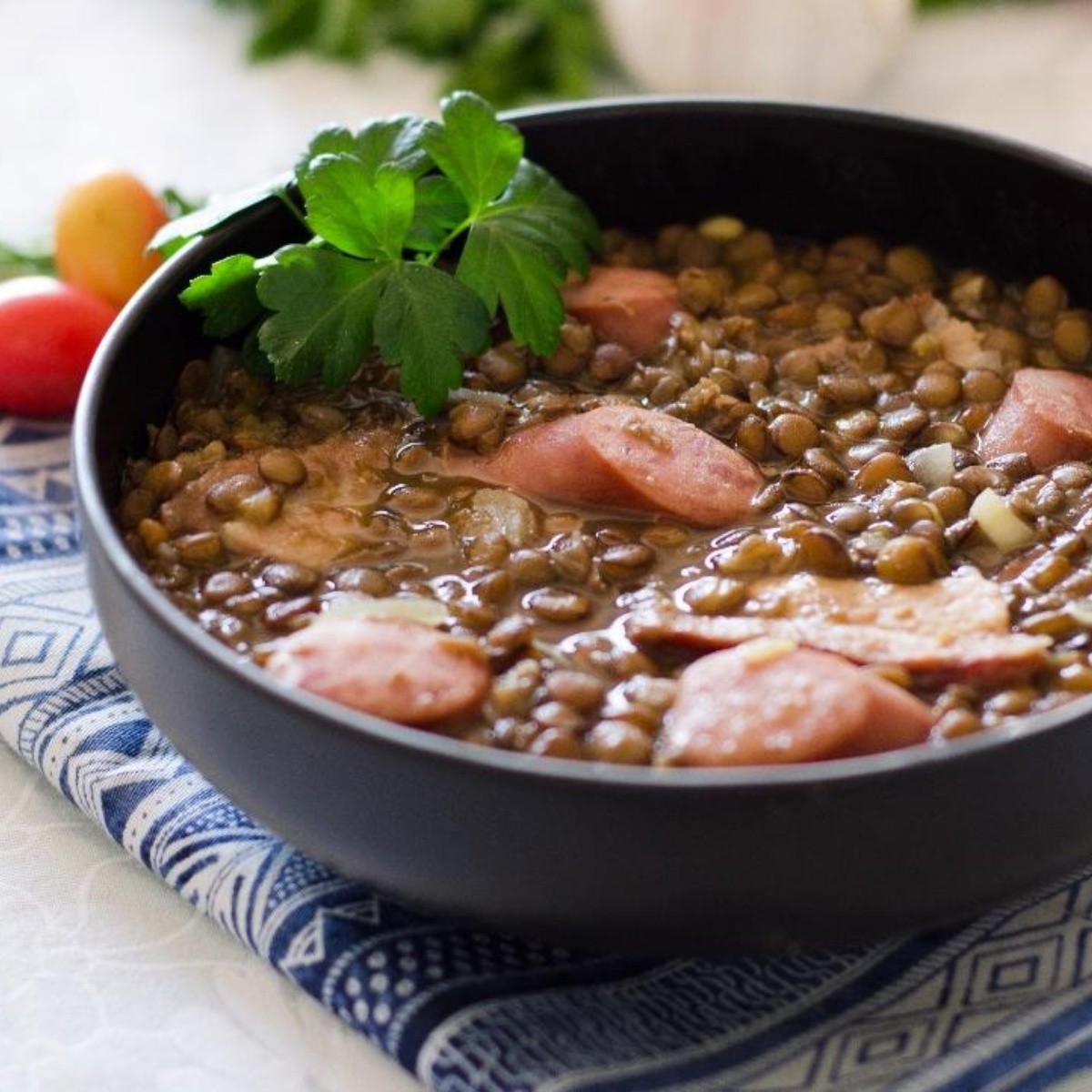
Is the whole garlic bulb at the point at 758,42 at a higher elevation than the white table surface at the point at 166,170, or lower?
higher

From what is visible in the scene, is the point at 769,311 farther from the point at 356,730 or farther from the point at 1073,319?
the point at 356,730

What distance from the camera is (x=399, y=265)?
121 inches

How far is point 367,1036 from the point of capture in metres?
2.44

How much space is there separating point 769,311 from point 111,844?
1658 millimetres

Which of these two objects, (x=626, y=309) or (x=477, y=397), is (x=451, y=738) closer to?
(x=477, y=397)

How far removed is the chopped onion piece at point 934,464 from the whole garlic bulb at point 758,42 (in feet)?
7.10

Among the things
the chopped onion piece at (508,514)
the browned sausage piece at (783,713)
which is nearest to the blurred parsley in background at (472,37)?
the chopped onion piece at (508,514)

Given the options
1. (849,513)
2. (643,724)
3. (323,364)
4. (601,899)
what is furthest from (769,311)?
(601,899)

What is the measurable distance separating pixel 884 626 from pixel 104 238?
2317 millimetres

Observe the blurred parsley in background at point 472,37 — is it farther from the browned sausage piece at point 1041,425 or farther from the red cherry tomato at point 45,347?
the browned sausage piece at point 1041,425

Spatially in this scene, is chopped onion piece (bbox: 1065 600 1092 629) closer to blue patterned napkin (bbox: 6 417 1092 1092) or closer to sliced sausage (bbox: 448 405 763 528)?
blue patterned napkin (bbox: 6 417 1092 1092)

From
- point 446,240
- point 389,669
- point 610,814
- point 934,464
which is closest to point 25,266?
point 446,240

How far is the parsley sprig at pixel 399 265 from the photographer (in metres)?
3.04

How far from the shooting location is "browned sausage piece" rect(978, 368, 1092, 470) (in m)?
3.06
